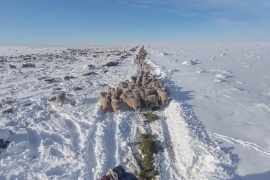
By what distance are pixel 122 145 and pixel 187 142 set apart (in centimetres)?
186

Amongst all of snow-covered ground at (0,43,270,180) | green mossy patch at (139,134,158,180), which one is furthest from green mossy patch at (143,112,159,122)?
green mossy patch at (139,134,158,180)

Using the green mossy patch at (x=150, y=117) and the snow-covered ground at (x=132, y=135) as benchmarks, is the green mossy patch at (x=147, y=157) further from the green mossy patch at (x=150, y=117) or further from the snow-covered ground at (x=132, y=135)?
the green mossy patch at (x=150, y=117)

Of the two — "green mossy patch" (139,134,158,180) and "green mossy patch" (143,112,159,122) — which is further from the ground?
"green mossy patch" (143,112,159,122)

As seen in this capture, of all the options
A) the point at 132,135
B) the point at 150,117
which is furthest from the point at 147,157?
the point at 150,117

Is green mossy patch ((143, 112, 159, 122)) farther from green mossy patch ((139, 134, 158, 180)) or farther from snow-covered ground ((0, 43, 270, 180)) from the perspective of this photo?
green mossy patch ((139, 134, 158, 180))

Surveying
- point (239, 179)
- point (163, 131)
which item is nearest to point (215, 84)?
point (163, 131)

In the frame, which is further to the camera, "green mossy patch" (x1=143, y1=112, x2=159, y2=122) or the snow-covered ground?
"green mossy patch" (x1=143, y1=112, x2=159, y2=122)

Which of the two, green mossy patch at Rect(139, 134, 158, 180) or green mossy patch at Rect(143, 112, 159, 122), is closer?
green mossy patch at Rect(139, 134, 158, 180)

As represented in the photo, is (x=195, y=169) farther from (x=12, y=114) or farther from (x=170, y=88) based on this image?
(x=170, y=88)

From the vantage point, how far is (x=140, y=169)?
8.06m

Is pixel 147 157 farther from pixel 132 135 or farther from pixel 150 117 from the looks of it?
pixel 150 117

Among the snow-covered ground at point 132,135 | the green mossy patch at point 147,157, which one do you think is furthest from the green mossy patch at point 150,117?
the green mossy patch at point 147,157

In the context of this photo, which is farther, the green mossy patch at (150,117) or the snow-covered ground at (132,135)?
the green mossy patch at (150,117)

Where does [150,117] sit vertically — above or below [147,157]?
above
